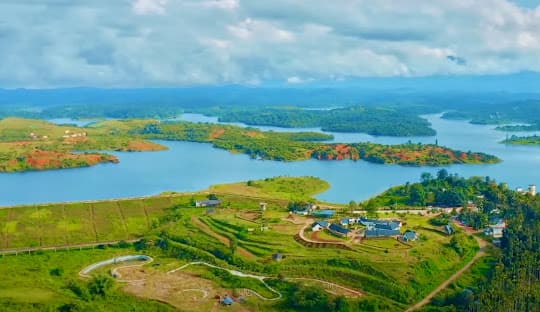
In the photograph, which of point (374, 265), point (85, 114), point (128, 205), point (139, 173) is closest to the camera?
point (374, 265)

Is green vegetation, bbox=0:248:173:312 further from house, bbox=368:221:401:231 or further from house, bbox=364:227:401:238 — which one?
house, bbox=368:221:401:231

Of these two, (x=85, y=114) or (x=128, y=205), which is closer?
(x=128, y=205)

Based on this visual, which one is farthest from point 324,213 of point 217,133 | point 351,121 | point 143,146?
point 351,121

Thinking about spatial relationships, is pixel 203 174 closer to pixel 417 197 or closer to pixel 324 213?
pixel 417 197

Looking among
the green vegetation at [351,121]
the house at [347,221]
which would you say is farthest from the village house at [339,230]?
the green vegetation at [351,121]

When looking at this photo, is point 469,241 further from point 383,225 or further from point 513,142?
point 513,142

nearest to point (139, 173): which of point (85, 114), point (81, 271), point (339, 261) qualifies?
point (81, 271)
